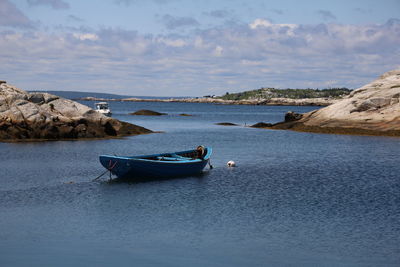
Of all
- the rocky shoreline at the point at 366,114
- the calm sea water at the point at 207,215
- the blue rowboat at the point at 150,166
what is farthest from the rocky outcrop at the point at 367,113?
the blue rowboat at the point at 150,166

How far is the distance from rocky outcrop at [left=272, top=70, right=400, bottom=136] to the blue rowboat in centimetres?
3872

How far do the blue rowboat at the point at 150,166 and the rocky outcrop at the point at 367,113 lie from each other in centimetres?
3872

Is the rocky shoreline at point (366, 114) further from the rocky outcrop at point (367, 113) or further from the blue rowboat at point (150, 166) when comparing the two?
the blue rowboat at point (150, 166)

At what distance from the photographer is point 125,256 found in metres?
17.6

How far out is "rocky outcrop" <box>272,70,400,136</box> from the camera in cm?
6900

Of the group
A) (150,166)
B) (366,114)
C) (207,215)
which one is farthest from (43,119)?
(366,114)

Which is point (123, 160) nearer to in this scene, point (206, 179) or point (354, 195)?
point (206, 179)

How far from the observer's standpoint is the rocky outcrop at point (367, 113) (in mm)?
69000

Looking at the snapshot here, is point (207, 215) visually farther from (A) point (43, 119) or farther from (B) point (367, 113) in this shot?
(B) point (367, 113)

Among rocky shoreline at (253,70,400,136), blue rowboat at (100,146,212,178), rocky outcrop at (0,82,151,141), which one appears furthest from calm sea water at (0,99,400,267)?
rocky shoreline at (253,70,400,136)

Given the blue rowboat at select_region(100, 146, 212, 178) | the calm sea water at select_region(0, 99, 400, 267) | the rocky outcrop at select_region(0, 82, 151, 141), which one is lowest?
the calm sea water at select_region(0, 99, 400, 267)

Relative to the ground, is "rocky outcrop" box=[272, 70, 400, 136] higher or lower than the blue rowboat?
higher

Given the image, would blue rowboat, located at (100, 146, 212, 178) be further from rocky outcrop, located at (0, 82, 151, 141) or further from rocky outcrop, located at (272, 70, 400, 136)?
rocky outcrop, located at (272, 70, 400, 136)

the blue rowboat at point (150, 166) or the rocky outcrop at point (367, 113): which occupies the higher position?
the rocky outcrop at point (367, 113)
